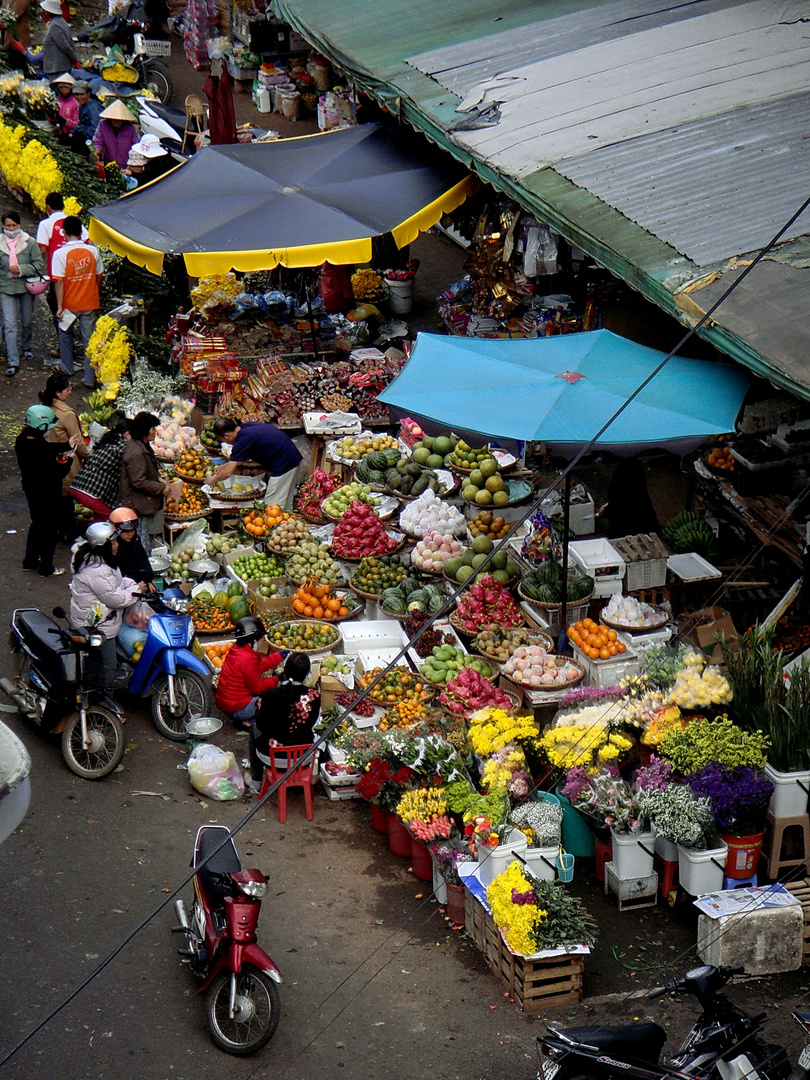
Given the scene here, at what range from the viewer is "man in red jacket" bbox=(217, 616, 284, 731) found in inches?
337

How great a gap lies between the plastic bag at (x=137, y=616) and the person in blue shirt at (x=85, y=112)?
12358 millimetres

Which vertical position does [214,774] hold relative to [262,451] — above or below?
below

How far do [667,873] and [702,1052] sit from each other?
6.20 feet

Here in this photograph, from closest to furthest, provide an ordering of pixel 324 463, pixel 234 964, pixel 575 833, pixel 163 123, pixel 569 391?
pixel 234 964, pixel 575 833, pixel 569 391, pixel 324 463, pixel 163 123

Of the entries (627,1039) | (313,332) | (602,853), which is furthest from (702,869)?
(313,332)

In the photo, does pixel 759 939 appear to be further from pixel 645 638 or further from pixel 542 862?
pixel 645 638

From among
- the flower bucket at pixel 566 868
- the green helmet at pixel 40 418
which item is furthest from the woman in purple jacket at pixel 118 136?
the flower bucket at pixel 566 868

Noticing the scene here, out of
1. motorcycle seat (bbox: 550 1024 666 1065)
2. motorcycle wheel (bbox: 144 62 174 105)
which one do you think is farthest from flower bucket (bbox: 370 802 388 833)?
motorcycle wheel (bbox: 144 62 174 105)

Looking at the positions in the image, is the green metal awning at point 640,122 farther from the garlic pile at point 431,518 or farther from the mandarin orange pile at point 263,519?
the mandarin orange pile at point 263,519

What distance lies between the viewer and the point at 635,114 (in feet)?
35.7

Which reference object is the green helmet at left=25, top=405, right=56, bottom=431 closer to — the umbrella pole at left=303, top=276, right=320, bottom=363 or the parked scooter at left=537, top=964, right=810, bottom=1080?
the umbrella pole at left=303, top=276, right=320, bottom=363

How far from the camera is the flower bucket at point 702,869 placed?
285 inches

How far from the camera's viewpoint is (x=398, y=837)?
7875mm

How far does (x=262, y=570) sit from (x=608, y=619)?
2.85 meters
